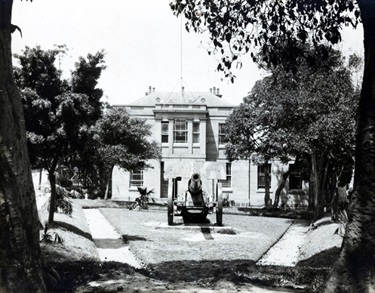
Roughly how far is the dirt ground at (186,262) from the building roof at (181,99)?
18.8 metres

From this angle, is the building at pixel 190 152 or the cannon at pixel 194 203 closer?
the cannon at pixel 194 203

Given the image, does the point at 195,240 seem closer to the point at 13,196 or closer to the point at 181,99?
the point at 13,196

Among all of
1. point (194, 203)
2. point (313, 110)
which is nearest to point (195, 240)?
point (194, 203)

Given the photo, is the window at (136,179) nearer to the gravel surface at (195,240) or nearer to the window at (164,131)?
the window at (164,131)

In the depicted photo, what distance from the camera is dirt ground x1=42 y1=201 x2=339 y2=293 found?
7773mm

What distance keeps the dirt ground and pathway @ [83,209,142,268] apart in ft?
0.77

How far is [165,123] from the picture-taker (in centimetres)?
3719

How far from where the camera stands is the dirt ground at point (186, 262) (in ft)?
25.5

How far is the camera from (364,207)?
6.74 meters

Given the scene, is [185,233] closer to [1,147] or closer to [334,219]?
[334,219]

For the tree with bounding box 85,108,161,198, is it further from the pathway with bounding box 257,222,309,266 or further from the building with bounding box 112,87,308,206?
the pathway with bounding box 257,222,309,266

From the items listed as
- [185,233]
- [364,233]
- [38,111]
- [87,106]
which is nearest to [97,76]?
[87,106]

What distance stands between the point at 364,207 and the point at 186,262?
5603mm

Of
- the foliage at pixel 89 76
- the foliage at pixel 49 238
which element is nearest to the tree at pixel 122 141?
the foliage at pixel 89 76
